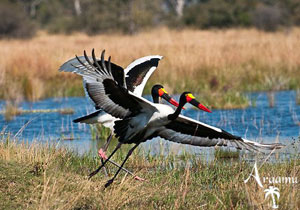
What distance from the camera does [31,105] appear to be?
12.3 metres

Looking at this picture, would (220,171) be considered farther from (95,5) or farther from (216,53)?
(95,5)

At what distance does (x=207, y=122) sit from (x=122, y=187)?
499cm

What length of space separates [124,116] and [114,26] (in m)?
26.7

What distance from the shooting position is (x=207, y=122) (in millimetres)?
10195

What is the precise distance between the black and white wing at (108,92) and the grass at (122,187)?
2.15ft

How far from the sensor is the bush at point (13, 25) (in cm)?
2988

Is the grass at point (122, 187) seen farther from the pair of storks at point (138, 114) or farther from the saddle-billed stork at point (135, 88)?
the saddle-billed stork at point (135, 88)

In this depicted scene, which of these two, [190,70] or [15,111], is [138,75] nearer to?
[15,111]

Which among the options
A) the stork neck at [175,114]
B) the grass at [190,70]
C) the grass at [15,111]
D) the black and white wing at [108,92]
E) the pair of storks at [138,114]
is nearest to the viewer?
the black and white wing at [108,92]

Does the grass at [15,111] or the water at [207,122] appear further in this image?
the grass at [15,111]

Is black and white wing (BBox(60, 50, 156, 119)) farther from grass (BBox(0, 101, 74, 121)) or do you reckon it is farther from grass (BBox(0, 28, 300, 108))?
grass (BBox(0, 28, 300, 108))

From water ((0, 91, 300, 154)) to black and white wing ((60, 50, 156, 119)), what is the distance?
235cm

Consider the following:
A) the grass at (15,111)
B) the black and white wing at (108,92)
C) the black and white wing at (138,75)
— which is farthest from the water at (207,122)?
the black and white wing at (108,92)

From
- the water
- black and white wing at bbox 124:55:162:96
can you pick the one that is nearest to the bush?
the water
